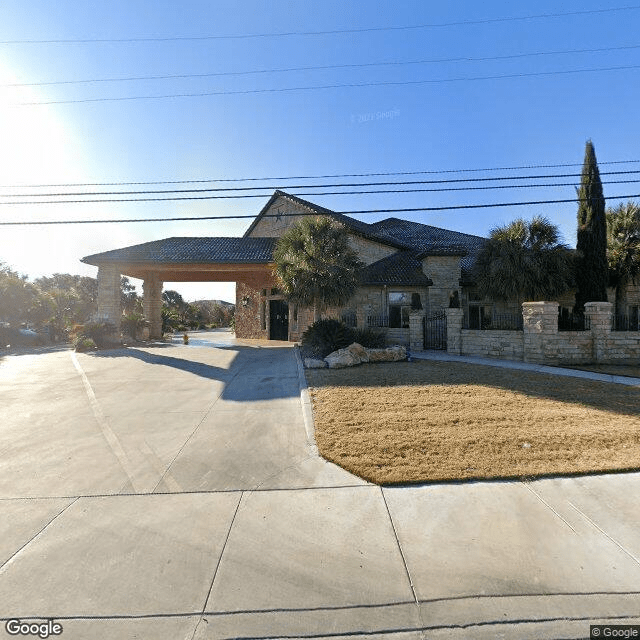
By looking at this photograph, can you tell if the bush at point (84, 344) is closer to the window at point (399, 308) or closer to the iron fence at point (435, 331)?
the window at point (399, 308)

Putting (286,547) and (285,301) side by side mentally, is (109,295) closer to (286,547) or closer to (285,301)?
(285,301)

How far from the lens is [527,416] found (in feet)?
20.2

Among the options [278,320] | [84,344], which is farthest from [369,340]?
[84,344]

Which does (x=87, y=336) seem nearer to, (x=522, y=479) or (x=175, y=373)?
(x=175, y=373)

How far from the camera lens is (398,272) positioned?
18969 mm

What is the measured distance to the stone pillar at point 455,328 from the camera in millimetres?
14305

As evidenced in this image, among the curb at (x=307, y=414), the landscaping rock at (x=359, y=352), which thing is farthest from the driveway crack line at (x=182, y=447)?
the landscaping rock at (x=359, y=352)

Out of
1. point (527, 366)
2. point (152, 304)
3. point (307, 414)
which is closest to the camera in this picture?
point (307, 414)

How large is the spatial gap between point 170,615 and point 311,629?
0.98 m

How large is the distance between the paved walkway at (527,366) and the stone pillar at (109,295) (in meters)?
15.9

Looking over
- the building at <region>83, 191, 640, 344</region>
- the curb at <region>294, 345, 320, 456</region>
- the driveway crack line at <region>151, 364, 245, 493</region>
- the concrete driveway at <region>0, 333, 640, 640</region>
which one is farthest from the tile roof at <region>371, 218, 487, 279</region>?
the concrete driveway at <region>0, 333, 640, 640</region>

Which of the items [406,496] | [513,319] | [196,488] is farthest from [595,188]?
[196,488]

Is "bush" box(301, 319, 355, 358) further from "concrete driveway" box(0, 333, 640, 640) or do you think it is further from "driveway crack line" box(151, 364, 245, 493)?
"concrete driveway" box(0, 333, 640, 640)

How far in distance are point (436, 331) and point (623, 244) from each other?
1109 cm
